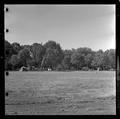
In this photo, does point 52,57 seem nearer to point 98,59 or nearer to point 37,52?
point 37,52

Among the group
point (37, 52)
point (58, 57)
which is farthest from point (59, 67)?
point (37, 52)

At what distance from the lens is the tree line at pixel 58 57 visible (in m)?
2.01

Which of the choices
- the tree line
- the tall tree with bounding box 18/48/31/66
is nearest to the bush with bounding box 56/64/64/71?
the tree line

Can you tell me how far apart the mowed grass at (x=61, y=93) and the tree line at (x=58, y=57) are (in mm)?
72

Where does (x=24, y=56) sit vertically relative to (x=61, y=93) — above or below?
above

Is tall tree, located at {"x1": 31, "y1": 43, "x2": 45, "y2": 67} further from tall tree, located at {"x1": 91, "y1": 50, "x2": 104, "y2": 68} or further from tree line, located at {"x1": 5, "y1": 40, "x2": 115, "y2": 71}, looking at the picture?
tall tree, located at {"x1": 91, "y1": 50, "x2": 104, "y2": 68}

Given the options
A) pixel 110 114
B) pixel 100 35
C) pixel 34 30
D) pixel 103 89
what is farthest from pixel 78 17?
pixel 110 114

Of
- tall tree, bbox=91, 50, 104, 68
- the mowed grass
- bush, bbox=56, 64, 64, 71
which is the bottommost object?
the mowed grass

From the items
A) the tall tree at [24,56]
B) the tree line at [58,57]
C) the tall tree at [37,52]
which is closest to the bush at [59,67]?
the tree line at [58,57]

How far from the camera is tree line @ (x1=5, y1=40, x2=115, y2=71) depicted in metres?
2.01

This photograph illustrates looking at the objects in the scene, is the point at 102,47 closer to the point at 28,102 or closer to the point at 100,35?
the point at 100,35

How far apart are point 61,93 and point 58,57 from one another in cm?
45

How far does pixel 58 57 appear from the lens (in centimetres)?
207

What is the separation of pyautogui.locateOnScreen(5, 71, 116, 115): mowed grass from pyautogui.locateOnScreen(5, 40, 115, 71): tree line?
7 cm
